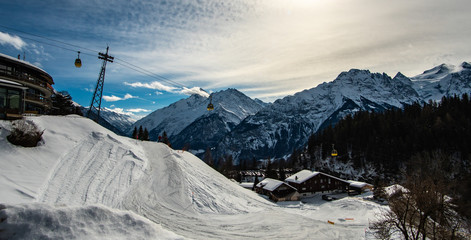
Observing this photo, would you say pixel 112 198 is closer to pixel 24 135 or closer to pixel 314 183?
pixel 24 135

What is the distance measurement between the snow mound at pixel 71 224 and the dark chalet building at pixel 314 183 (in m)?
64.7

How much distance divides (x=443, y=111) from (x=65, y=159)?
115791 millimetres

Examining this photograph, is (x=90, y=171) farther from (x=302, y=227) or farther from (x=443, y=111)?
(x=443, y=111)

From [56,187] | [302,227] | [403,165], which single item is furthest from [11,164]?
[403,165]

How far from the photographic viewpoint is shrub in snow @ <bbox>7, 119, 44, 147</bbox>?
19469 millimetres

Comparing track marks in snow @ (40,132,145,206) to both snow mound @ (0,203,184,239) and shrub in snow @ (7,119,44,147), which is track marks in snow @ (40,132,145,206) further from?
snow mound @ (0,203,184,239)

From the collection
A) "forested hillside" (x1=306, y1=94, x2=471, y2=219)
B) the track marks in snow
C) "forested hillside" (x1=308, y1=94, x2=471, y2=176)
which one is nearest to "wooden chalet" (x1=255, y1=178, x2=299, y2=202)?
"forested hillside" (x1=306, y1=94, x2=471, y2=219)

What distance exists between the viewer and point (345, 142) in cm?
10319

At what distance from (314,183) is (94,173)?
207ft

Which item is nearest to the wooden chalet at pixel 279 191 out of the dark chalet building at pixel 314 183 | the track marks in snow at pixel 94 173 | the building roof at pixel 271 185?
the building roof at pixel 271 185

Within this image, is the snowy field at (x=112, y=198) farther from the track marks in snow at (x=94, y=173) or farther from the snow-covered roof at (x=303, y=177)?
the snow-covered roof at (x=303, y=177)

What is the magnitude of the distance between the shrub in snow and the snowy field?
0.59 metres

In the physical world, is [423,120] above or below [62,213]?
above

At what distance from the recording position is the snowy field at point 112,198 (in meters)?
8.52
